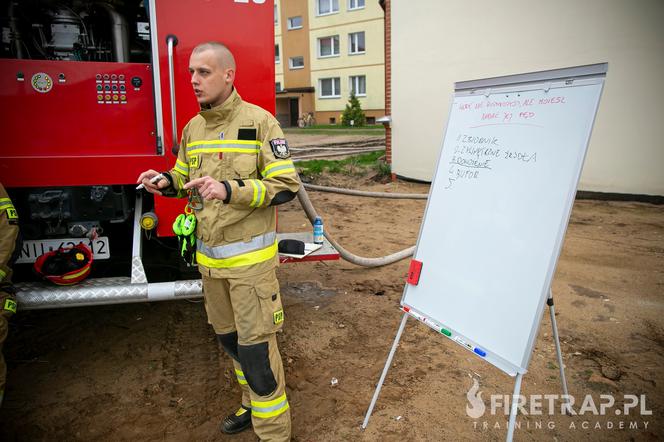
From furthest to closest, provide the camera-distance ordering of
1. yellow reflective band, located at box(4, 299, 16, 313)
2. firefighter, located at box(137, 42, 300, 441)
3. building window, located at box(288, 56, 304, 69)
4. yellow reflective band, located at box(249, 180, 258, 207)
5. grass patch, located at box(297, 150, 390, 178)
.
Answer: building window, located at box(288, 56, 304, 69), grass patch, located at box(297, 150, 390, 178), yellow reflective band, located at box(4, 299, 16, 313), firefighter, located at box(137, 42, 300, 441), yellow reflective band, located at box(249, 180, 258, 207)

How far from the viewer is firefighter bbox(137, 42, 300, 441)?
2.35 meters

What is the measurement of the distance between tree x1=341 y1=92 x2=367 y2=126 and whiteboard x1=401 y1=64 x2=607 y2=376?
25.6 m

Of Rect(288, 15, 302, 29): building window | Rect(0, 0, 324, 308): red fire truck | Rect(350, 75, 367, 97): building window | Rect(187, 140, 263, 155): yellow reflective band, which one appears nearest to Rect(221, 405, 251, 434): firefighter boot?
Rect(0, 0, 324, 308): red fire truck

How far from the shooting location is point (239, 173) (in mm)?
2371

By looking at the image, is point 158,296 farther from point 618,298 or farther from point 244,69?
point 618,298

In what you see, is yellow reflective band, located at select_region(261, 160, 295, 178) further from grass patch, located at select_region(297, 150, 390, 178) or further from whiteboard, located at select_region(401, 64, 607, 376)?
grass patch, located at select_region(297, 150, 390, 178)

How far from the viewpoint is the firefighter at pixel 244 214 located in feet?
7.71

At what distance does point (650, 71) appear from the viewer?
23.5ft

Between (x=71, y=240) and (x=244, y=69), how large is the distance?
171 cm

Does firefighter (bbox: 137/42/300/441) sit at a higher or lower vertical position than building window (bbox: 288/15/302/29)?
lower

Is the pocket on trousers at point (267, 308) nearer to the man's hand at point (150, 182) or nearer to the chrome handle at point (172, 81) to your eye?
the man's hand at point (150, 182)

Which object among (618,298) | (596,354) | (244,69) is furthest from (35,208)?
(618,298)

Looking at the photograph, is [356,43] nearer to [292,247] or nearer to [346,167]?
[346,167]

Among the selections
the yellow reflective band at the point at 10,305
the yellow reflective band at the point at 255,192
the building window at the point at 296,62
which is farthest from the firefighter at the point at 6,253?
the building window at the point at 296,62
